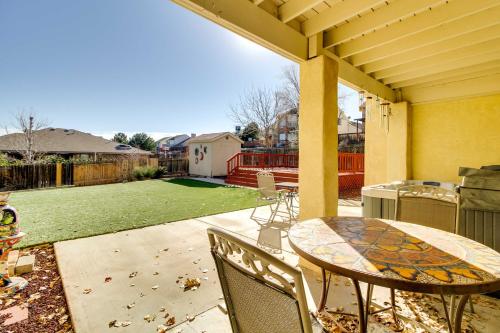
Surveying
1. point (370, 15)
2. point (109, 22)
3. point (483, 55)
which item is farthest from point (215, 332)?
point (109, 22)

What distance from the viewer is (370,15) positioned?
2.59m

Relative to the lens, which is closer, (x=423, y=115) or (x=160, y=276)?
(x=160, y=276)

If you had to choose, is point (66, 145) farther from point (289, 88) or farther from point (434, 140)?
point (434, 140)

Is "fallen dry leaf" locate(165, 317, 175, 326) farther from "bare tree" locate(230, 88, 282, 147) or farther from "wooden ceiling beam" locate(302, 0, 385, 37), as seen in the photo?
"bare tree" locate(230, 88, 282, 147)

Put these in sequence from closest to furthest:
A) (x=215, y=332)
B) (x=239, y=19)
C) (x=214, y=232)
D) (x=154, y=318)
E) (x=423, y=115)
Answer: (x=214, y=232) → (x=215, y=332) → (x=154, y=318) → (x=239, y=19) → (x=423, y=115)

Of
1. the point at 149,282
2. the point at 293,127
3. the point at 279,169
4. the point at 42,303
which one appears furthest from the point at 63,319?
the point at 293,127

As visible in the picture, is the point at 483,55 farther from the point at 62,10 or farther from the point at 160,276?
the point at 62,10

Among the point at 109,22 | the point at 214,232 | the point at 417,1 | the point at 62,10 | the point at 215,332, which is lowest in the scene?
the point at 215,332

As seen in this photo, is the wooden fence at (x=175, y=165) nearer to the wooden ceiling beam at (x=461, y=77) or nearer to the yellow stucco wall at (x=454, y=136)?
the yellow stucco wall at (x=454, y=136)

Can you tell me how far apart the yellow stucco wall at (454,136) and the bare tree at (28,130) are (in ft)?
72.7

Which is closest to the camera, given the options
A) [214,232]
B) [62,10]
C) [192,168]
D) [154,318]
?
[214,232]

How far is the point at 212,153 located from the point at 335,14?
12.8 m

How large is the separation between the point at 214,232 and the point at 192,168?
15788mm

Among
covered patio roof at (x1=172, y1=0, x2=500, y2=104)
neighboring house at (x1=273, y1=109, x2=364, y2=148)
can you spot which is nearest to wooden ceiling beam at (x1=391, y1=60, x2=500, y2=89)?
covered patio roof at (x1=172, y1=0, x2=500, y2=104)
